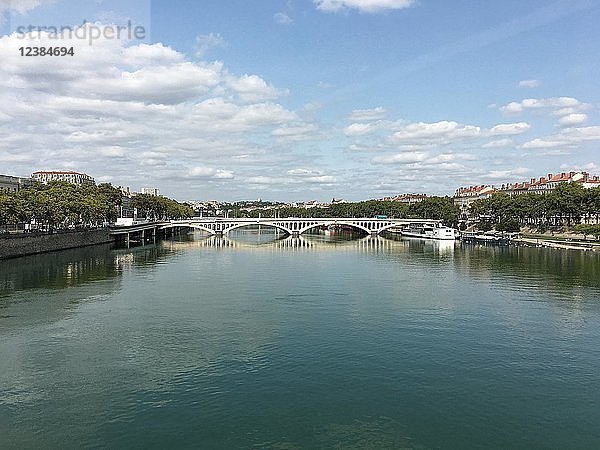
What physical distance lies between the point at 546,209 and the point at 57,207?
207 ft

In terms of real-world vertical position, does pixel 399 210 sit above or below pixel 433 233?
above

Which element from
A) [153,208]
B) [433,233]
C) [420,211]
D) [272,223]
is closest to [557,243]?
[433,233]

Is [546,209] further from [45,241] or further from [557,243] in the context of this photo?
[45,241]

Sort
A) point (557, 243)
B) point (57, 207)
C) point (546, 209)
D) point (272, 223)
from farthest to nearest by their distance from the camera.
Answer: point (272, 223)
point (546, 209)
point (557, 243)
point (57, 207)

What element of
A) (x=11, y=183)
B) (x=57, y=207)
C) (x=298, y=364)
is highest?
(x=11, y=183)

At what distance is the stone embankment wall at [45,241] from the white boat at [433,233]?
44908mm

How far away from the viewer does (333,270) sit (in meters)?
42.4

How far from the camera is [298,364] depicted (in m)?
17.5

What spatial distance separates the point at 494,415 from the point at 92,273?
3253cm

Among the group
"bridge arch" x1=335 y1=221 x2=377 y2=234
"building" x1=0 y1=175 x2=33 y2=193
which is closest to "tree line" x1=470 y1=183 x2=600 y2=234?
"bridge arch" x1=335 y1=221 x2=377 y2=234

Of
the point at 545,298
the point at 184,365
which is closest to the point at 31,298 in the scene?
the point at 184,365

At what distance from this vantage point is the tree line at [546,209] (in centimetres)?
7525

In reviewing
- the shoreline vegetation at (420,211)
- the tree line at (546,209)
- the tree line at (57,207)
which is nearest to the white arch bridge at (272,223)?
the shoreline vegetation at (420,211)

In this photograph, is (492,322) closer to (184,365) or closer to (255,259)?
(184,365)
